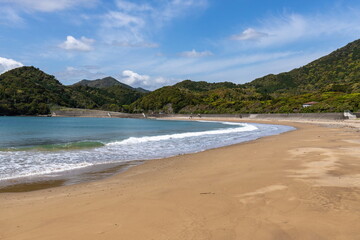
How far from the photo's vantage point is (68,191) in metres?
7.45

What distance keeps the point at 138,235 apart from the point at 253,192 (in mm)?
3397

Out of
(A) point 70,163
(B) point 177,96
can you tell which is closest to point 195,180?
(A) point 70,163

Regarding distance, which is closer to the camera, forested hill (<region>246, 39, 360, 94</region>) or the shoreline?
the shoreline

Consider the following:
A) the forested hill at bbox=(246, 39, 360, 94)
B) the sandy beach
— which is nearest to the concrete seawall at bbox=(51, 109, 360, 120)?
the sandy beach

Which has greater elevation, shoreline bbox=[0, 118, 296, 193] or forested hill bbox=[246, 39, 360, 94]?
forested hill bbox=[246, 39, 360, 94]

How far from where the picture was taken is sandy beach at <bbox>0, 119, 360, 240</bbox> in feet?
14.0

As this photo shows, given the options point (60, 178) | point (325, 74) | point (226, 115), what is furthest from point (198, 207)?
point (325, 74)

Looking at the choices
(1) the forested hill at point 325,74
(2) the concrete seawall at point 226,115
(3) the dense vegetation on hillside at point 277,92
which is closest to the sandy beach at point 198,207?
(2) the concrete seawall at point 226,115

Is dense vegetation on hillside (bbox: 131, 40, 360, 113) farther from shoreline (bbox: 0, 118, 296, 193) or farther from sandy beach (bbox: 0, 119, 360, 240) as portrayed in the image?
sandy beach (bbox: 0, 119, 360, 240)

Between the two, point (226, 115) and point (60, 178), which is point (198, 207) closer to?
point (60, 178)

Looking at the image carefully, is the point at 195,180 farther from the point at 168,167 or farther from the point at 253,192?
the point at 168,167

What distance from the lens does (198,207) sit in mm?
5492

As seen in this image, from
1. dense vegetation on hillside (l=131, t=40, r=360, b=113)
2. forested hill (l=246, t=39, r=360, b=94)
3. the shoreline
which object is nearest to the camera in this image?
the shoreline

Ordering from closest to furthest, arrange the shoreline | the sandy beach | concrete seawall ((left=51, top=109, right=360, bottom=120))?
the sandy beach → the shoreline → concrete seawall ((left=51, top=109, right=360, bottom=120))
